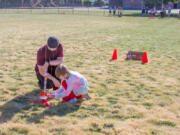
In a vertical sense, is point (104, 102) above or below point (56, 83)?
below

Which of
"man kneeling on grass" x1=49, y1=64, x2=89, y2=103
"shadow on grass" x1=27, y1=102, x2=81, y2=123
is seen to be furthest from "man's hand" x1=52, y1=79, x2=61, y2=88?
"shadow on grass" x1=27, y1=102, x2=81, y2=123

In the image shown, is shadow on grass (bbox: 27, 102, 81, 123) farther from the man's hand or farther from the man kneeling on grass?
the man's hand

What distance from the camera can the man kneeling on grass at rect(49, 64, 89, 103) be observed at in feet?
16.3

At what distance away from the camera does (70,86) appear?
5.11m

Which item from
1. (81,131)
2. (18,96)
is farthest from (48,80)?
(81,131)

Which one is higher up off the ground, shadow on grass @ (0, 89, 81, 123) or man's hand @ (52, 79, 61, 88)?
man's hand @ (52, 79, 61, 88)

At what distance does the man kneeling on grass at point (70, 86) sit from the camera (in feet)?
16.3

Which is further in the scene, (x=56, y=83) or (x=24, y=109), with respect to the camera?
(x=56, y=83)

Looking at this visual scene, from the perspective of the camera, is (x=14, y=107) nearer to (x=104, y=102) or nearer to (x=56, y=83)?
(x=56, y=83)

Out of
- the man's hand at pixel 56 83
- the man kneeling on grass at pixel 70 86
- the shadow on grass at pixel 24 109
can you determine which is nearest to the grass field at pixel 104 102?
the shadow on grass at pixel 24 109

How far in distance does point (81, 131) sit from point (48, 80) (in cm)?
196

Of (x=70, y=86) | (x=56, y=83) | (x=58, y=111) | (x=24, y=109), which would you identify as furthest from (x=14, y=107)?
(x=70, y=86)

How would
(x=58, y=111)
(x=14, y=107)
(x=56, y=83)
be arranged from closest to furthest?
(x=58, y=111) → (x=14, y=107) → (x=56, y=83)

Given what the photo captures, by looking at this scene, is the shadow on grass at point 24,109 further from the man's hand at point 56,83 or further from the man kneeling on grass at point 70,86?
the man's hand at point 56,83
